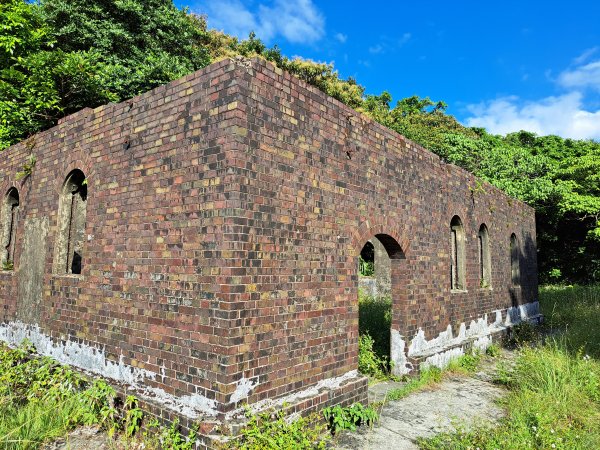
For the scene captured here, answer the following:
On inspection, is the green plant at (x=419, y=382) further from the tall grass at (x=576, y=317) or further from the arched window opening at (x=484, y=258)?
the arched window opening at (x=484, y=258)

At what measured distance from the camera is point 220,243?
13.1 ft

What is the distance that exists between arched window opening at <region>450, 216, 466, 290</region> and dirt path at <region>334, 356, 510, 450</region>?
2.27m

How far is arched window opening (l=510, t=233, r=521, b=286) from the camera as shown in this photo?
12297 millimetres

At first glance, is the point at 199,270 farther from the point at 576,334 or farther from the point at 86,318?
the point at 576,334

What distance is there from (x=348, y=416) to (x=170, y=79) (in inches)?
511

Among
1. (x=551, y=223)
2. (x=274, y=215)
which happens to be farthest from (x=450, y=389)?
(x=551, y=223)

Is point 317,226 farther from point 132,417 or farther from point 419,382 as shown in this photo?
point 419,382

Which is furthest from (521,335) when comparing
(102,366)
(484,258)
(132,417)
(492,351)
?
(102,366)

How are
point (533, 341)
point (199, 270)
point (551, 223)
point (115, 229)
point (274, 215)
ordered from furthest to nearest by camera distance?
point (551, 223) → point (533, 341) → point (115, 229) → point (274, 215) → point (199, 270)

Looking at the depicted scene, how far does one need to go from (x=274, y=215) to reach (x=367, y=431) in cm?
273

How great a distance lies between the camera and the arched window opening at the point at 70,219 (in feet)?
20.6

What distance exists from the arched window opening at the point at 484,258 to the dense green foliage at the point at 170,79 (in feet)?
4.40

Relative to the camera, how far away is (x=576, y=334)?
28.6 ft

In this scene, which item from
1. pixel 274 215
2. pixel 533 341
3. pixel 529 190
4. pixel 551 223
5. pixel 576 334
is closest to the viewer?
pixel 274 215
